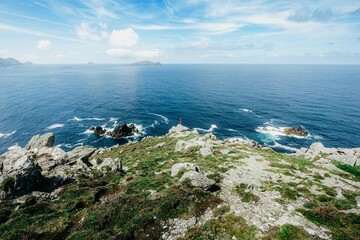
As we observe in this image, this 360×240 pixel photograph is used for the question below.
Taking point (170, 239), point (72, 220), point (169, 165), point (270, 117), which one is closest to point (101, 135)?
point (169, 165)

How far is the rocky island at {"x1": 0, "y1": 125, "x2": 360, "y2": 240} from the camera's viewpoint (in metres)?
17.5

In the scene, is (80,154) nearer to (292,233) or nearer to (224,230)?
(224,230)

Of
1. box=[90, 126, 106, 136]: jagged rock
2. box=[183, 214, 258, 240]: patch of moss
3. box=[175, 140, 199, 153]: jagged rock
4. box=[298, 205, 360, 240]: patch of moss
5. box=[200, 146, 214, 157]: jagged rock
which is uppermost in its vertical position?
box=[298, 205, 360, 240]: patch of moss

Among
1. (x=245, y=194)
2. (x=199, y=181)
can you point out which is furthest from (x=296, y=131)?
(x=199, y=181)

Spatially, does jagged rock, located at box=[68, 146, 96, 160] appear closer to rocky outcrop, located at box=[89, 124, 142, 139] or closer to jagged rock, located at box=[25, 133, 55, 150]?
jagged rock, located at box=[25, 133, 55, 150]

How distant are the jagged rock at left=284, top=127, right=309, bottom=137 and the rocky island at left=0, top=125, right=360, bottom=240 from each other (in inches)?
2390

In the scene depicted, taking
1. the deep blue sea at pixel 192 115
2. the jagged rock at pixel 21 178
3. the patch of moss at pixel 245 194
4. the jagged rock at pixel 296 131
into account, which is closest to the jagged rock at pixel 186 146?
the patch of moss at pixel 245 194

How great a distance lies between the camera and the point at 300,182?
87.9 feet

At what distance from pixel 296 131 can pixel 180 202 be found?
287ft

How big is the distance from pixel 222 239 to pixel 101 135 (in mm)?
82923

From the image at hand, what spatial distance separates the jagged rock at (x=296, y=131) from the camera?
291ft

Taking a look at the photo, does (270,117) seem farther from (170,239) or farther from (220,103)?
(170,239)

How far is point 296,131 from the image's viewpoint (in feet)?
297

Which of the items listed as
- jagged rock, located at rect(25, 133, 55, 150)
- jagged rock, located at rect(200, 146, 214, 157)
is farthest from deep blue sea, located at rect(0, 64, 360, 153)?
jagged rock, located at rect(200, 146, 214, 157)
